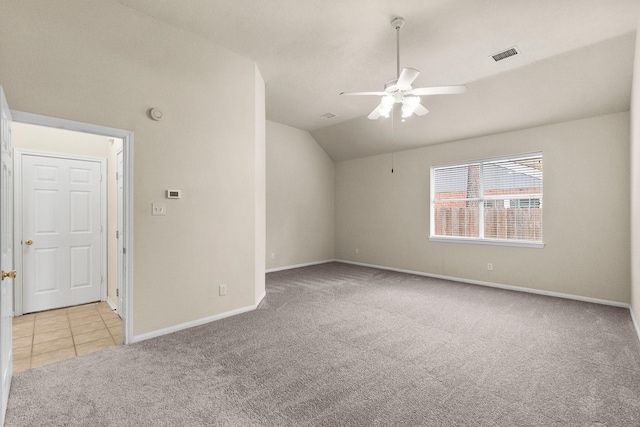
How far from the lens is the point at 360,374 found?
2324mm

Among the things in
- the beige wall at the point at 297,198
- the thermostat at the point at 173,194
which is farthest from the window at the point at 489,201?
the thermostat at the point at 173,194

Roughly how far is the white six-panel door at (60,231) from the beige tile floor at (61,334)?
0.24m

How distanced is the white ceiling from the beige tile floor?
10.6ft

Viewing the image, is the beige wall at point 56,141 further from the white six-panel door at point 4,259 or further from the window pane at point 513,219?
the window pane at point 513,219

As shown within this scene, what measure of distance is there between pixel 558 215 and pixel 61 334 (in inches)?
255

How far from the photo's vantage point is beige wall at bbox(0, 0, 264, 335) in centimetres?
240

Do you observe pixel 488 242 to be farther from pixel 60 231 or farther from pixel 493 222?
pixel 60 231

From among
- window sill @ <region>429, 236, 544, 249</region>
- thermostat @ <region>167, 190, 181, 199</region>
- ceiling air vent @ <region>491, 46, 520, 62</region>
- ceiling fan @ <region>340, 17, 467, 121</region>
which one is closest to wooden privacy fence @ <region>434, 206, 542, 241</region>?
window sill @ <region>429, 236, 544, 249</region>

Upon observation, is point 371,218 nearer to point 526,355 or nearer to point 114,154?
point 526,355

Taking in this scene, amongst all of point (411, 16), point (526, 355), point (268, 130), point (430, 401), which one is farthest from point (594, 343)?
point (268, 130)

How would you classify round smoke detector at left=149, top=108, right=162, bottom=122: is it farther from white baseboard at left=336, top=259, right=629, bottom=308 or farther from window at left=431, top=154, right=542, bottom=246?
white baseboard at left=336, top=259, right=629, bottom=308

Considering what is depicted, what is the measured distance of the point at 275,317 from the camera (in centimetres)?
358

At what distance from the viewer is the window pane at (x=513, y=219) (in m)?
4.73

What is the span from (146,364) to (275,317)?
4.69 feet
